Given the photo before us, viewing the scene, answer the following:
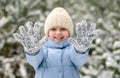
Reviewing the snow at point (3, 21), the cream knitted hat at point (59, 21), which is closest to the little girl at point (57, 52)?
the cream knitted hat at point (59, 21)

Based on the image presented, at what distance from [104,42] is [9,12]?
868 millimetres

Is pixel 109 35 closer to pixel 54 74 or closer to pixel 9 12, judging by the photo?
pixel 9 12

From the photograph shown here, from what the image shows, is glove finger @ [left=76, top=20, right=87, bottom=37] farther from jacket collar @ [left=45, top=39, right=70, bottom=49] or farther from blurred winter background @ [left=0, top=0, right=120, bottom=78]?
blurred winter background @ [left=0, top=0, right=120, bottom=78]

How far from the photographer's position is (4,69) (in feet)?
11.8

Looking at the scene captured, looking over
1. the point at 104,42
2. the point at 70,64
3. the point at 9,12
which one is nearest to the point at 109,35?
the point at 104,42

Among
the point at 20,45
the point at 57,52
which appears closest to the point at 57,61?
the point at 57,52

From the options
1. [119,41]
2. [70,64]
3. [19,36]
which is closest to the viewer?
[19,36]

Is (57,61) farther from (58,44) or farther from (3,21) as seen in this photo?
(3,21)

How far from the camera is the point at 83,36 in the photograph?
4.41ft

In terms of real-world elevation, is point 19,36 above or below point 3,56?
above

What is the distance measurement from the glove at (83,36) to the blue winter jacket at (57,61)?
0.04m

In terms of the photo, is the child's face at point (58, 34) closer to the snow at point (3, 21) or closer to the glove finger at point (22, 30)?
the glove finger at point (22, 30)

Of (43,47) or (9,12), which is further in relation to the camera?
(9,12)

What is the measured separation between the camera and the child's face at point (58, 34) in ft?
4.65
